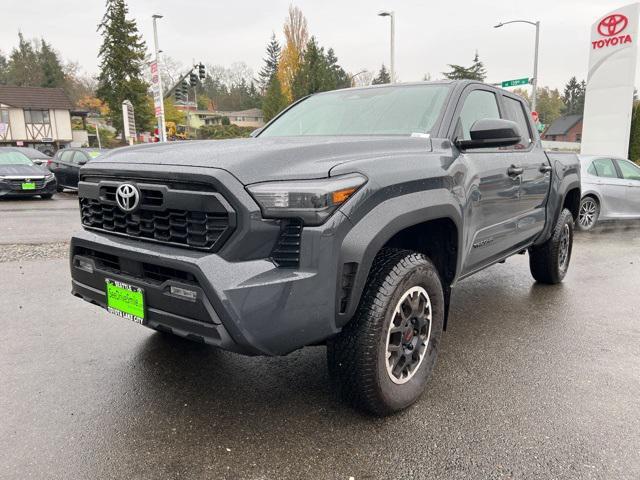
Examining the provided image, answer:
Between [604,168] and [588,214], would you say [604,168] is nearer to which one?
[604,168]

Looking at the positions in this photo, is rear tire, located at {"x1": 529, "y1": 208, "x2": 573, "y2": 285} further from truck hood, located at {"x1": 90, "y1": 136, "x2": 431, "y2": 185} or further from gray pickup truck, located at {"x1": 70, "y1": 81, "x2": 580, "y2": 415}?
truck hood, located at {"x1": 90, "y1": 136, "x2": 431, "y2": 185}

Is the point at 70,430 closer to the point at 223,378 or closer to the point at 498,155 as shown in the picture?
the point at 223,378

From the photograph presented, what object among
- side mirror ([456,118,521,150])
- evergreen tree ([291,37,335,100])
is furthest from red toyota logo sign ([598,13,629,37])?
evergreen tree ([291,37,335,100])

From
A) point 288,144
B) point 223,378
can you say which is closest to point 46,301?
point 223,378

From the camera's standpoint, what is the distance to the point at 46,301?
16.0 ft

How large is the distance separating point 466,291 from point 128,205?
384 centimetres

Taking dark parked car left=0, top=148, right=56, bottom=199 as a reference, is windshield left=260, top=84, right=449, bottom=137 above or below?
above

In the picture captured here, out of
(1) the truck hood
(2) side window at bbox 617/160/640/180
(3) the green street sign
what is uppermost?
(3) the green street sign

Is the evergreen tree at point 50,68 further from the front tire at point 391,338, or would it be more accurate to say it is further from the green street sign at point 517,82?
the front tire at point 391,338

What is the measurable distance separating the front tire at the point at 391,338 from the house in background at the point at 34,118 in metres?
54.5

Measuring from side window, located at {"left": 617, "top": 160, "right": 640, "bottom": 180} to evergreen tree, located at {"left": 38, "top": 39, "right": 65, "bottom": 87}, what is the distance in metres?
77.9

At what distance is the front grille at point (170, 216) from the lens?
222 centimetres

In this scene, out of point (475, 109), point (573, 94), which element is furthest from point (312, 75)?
point (573, 94)

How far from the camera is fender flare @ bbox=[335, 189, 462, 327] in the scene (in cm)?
230
